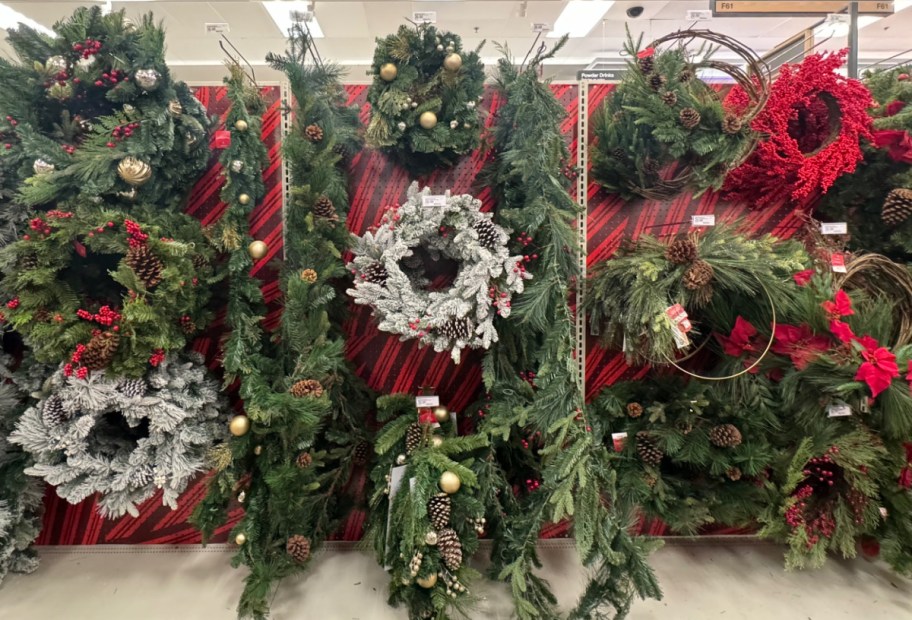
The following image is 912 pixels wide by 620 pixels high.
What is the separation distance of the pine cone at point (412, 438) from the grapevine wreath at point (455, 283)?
0.27 metres

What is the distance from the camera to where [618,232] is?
4.70ft

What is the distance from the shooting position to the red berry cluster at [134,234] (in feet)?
3.32

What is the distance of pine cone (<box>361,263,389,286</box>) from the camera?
112cm

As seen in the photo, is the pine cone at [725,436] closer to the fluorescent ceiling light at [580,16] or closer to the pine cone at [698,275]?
the pine cone at [698,275]

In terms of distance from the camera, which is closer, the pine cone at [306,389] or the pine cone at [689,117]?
the pine cone at [306,389]

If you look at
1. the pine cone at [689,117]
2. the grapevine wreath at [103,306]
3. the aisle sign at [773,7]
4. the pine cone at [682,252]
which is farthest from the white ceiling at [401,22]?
the grapevine wreath at [103,306]

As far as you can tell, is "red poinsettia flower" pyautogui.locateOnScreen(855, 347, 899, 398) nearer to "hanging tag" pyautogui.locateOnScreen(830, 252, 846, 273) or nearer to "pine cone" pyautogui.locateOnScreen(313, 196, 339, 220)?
"hanging tag" pyautogui.locateOnScreen(830, 252, 846, 273)

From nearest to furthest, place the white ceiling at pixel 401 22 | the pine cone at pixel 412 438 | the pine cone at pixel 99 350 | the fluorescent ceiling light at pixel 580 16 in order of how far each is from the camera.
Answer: the pine cone at pixel 99 350, the pine cone at pixel 412 438, the white ceiling at pixel 401 22, the fluorescent ceiling light at pixel 580 16

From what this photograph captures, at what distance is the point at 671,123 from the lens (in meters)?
1.17

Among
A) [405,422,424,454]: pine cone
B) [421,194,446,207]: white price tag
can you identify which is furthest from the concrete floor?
[421,194,446,207]: white price tag

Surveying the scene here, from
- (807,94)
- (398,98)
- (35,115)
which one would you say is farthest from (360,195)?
(807,94)

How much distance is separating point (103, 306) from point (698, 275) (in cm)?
139

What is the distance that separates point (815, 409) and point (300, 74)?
153 cm

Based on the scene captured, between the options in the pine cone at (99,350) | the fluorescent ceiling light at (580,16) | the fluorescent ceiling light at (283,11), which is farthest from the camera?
the fluorescent ceiling light at (580,16)
